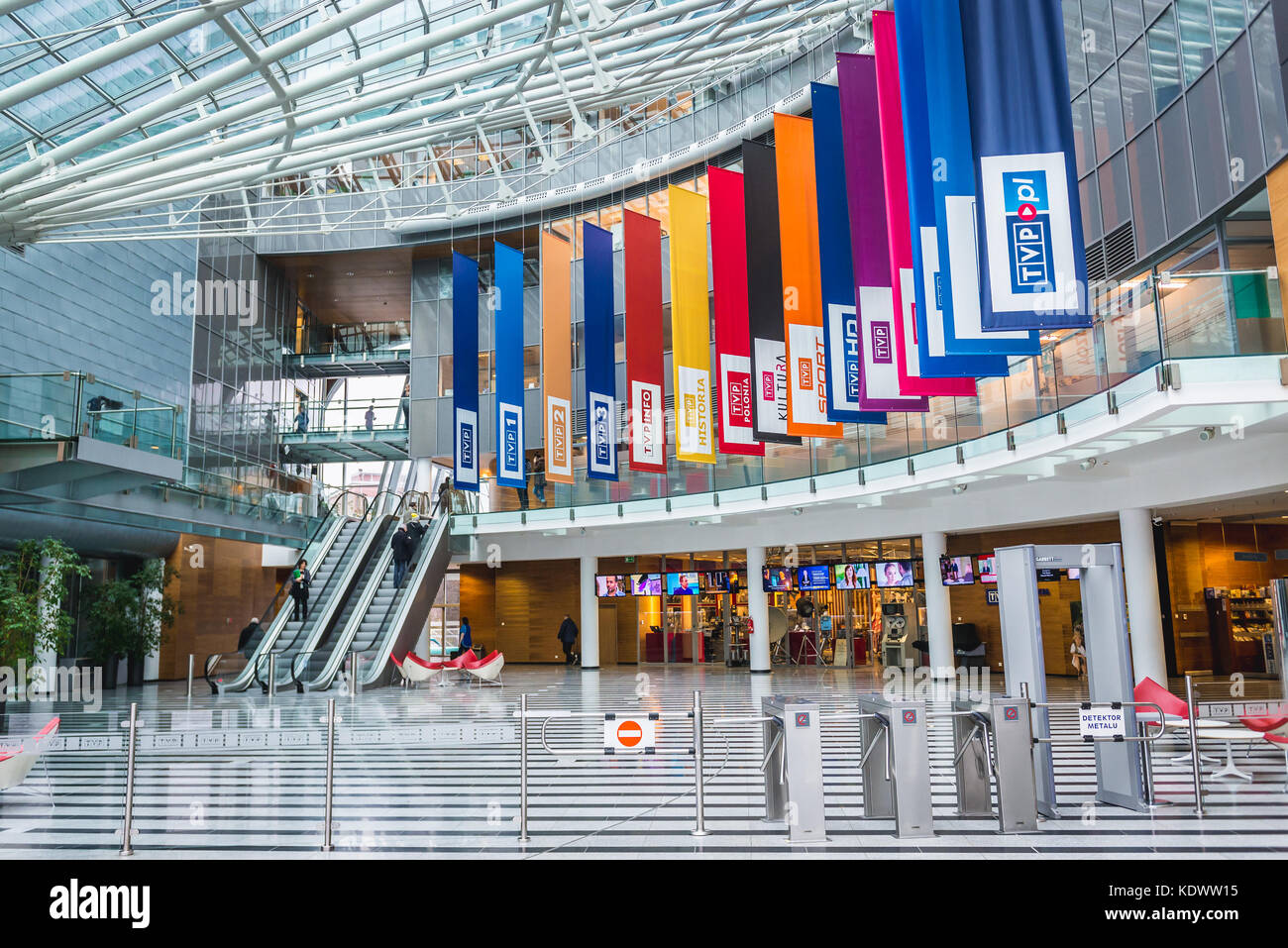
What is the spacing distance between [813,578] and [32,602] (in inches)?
672

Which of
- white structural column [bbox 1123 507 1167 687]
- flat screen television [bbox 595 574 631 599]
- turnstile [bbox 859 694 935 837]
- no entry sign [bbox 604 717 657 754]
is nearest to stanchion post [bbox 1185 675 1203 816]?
turnstile [bbox 859 694 935 837]

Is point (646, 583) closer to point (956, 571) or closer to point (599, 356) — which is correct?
point (956, 571)

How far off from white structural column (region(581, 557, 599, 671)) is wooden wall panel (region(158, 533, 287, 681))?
999cm

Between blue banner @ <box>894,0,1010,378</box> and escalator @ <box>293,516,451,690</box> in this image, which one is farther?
escalator @ <box>293,516,451,690</box>

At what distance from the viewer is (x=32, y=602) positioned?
1575 centimetres

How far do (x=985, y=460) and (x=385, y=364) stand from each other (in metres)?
27.0

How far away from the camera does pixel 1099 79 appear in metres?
16.5

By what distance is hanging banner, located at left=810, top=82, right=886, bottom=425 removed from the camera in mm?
12914

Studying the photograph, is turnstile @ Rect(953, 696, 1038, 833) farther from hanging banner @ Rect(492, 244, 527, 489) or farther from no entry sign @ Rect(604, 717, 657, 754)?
hanging banner @ Rect(492, 244, 527, 489)

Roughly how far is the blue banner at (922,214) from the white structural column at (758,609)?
14.7 meters

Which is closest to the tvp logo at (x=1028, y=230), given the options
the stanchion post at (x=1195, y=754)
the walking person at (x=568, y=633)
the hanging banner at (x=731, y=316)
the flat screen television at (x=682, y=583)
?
the stanchion post at (x=1195, y=754)

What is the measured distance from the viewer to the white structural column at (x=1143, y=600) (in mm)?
14297
